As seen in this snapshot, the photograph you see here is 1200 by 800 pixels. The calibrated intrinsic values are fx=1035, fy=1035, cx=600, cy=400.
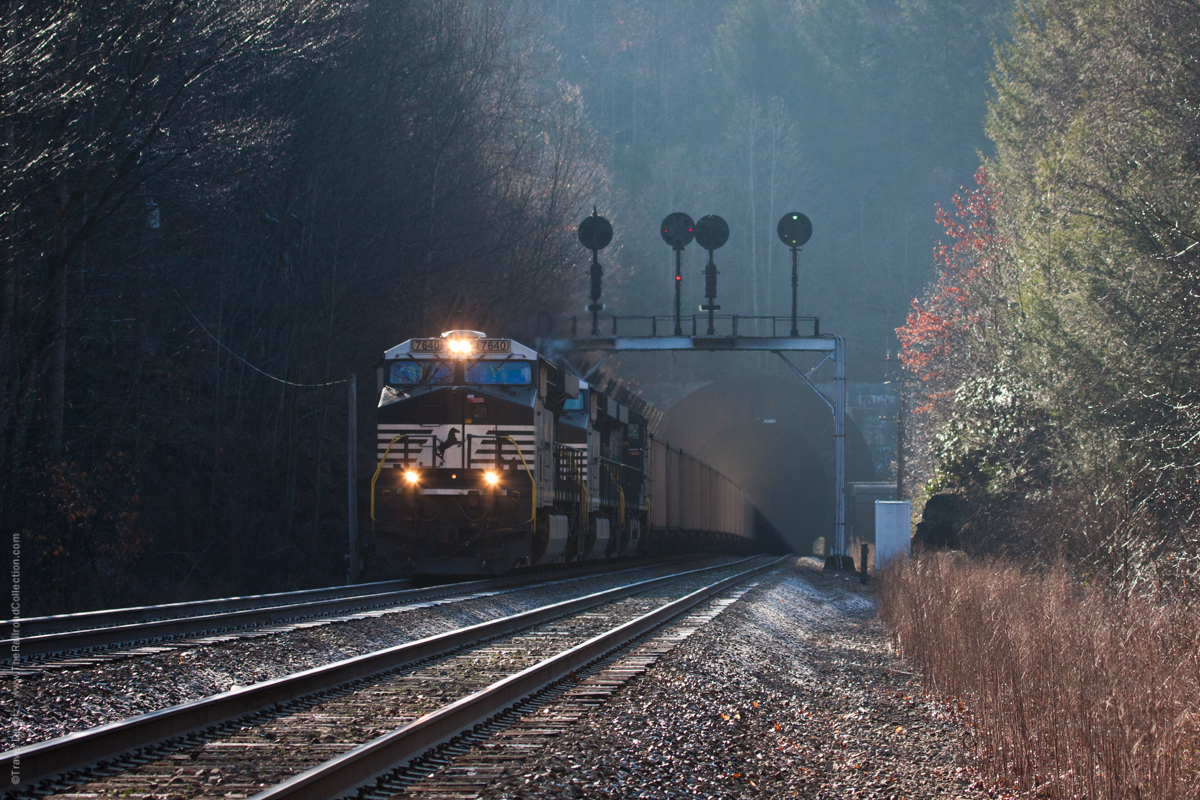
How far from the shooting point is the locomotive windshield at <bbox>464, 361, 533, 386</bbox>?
15138 mm

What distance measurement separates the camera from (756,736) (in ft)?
20.1

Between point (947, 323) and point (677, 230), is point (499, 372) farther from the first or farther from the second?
point (947, 323)

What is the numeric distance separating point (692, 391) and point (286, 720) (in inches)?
1650

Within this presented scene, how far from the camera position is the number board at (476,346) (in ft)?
50.3

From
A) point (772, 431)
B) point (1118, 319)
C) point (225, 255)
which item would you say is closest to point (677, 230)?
point (225, 255)

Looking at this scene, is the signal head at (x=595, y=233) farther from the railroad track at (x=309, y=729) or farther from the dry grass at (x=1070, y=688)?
the railroad track at (x=309, y=729)

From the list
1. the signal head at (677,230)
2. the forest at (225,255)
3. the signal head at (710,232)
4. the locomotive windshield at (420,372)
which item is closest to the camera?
the forest at (225,255)

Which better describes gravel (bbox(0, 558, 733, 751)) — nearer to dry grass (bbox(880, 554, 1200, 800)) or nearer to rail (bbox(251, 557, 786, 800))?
rail (bbox(251, 557, 786, 800))

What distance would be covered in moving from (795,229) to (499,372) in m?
15.1

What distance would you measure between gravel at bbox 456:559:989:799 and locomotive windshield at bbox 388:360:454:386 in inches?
261

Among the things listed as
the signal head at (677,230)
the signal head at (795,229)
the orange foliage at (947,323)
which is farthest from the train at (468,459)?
the orange foliage at (947,323)

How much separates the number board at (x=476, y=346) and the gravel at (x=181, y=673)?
516 centimetres

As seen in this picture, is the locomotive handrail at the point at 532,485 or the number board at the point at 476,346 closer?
the locomotive handrail at the point at 532,485

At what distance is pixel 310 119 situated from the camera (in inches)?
880
